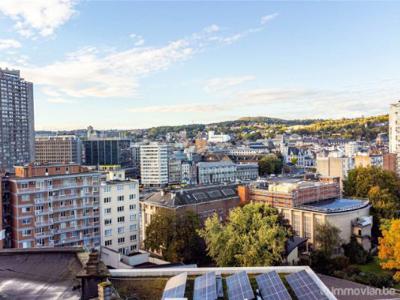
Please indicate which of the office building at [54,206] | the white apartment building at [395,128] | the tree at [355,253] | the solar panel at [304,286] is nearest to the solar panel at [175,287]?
the solar panel at [304,286]

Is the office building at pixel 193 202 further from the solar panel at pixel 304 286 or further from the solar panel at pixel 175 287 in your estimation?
the solar panel at pixel 304 286

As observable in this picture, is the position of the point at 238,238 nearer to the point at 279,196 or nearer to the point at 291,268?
the point at 291,268

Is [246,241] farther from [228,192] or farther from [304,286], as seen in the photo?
[228,192]

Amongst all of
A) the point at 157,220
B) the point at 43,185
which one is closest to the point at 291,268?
the point at 157,220

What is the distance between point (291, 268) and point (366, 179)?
59.3 metres

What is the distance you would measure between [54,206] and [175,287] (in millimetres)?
36504

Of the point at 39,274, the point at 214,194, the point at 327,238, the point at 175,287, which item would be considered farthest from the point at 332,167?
the point at 39,274

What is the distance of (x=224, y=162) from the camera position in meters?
146

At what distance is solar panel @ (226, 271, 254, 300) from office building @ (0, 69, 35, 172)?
426 feet

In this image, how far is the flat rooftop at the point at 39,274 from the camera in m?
16.3

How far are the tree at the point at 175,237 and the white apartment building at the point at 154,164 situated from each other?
92527mm

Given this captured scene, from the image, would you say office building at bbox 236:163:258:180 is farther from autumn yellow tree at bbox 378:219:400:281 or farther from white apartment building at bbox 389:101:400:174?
autumn yellow tree at bbox 378:219:400:281

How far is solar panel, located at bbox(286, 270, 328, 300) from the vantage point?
16453mm

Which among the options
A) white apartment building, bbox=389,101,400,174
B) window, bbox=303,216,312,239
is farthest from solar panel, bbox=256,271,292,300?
white apartment building, bbox=389,101,400,174
